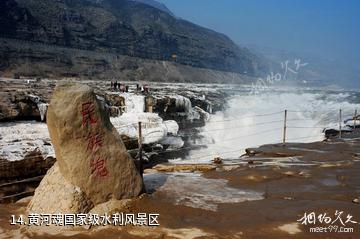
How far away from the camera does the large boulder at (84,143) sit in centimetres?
490

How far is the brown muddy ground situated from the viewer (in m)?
4.40

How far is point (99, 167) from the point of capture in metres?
5.08

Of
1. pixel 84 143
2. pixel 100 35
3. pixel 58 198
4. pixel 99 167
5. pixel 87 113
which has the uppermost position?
pixel 100 35

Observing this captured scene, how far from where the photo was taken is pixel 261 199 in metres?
5.72

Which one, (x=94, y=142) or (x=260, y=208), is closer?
(x=94, y=142)

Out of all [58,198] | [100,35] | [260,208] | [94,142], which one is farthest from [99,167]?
[100,35]

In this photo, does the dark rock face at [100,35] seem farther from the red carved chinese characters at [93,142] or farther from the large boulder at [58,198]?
the red carved chinese characters at [93,142]

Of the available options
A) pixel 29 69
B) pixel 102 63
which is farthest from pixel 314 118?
pixel 102 63

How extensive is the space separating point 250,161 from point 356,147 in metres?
3.87

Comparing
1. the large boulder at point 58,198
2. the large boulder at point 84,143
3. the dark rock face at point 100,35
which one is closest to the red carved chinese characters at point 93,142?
the large boulder at point 84,143

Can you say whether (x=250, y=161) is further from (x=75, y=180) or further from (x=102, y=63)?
(x=102, y=63)

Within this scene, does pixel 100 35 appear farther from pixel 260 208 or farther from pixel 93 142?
pixel 260 208

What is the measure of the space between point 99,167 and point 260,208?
2257mm

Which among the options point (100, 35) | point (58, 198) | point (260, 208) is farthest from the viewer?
point (100, 35)
